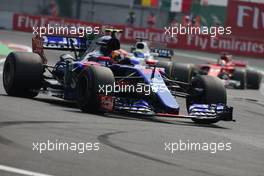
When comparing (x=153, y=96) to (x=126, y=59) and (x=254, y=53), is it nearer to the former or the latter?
(x=126, y=59)

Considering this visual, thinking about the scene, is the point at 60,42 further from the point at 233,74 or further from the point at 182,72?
the point at 233,74

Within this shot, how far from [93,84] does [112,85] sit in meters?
0.29

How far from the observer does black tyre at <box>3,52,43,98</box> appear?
14336 millimetres

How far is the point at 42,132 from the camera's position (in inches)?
392

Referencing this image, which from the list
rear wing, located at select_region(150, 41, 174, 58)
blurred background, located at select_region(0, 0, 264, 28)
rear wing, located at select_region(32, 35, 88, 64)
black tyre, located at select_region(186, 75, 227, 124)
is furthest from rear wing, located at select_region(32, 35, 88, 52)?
blurred background, located at select_region(0, 0, 264, 28)

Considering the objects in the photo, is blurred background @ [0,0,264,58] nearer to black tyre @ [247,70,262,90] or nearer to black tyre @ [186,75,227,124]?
black tyre @ [247,70,262,90]

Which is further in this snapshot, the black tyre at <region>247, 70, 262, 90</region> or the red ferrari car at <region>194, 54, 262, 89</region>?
the black tyre at <region>247, 70, 262, 90</region>

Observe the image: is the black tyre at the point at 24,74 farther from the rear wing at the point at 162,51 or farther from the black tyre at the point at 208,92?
the rear wing at the point at 162,51

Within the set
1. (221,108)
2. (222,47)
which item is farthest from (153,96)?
(222,47)

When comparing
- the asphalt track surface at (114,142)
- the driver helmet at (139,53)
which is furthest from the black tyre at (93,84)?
the driver helmet at (139,53)

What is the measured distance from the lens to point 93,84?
1274 centimetres

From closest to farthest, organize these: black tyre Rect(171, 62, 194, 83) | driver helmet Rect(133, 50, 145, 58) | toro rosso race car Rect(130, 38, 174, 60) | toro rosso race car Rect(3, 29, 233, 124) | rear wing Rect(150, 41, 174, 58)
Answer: toro rosso race car Rect(3, 29, 233, 124) < rear wing Rect(150, 41, 174, 58) < toro rosso race car Rect(130, 38, 174, 60) < black tyre Rect(171, 62, 194, 83) < driver helmet Rect(133, 50, 145, 58)

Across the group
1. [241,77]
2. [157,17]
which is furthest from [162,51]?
[157,17]

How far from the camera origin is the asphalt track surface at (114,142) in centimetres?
791
